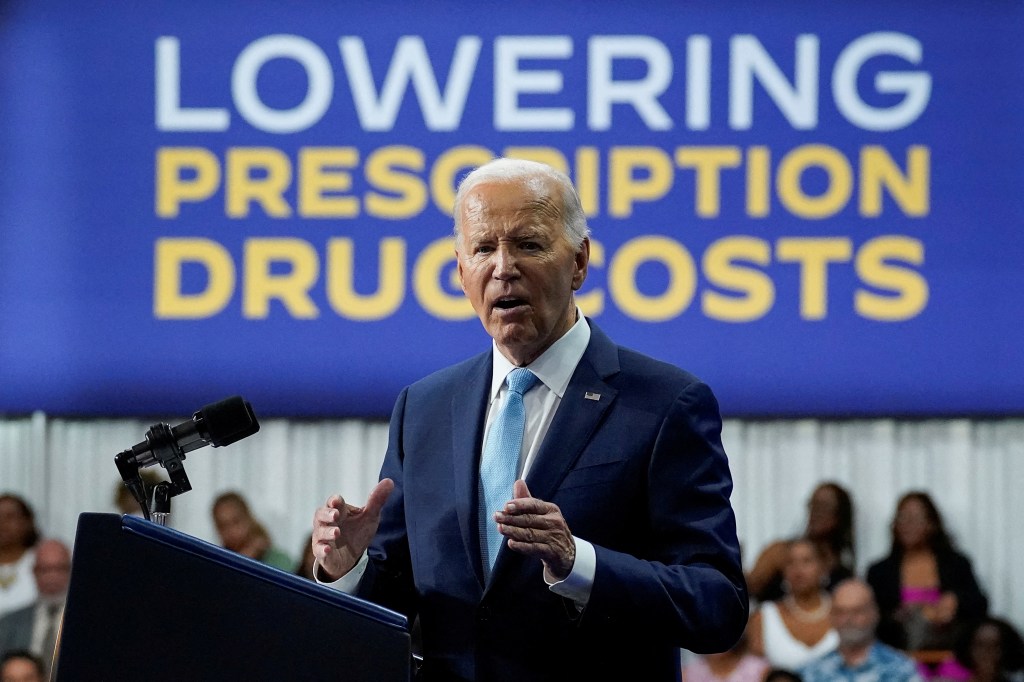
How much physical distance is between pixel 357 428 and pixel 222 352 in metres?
0.69

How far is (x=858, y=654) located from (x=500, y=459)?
12.1ft

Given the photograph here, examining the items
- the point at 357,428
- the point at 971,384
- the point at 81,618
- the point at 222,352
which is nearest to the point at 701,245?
the point at 971,384

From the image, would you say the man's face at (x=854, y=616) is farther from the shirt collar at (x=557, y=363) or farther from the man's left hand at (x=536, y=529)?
the man's left hand at (x=536, y=529)

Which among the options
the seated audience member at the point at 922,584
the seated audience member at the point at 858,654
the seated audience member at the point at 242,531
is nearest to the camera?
the seated audience member at the point at 858,654

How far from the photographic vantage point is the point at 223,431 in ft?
6.02

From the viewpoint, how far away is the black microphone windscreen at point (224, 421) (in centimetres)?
183

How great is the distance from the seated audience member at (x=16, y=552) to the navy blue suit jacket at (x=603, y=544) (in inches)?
164

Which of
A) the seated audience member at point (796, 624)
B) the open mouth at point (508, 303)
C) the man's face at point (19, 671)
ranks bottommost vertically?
the man's face at point (19, 671)

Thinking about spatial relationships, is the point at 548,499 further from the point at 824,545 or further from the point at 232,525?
the point at 232,525

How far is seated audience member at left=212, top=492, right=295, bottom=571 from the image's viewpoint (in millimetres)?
5754

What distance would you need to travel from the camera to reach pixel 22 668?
5.45 m

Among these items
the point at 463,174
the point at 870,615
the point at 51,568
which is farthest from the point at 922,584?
Answer: the point at 51,568

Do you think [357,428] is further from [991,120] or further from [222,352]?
[991,120]

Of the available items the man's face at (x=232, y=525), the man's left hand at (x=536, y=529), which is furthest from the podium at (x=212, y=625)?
the man's face at (x=232, y=525)
